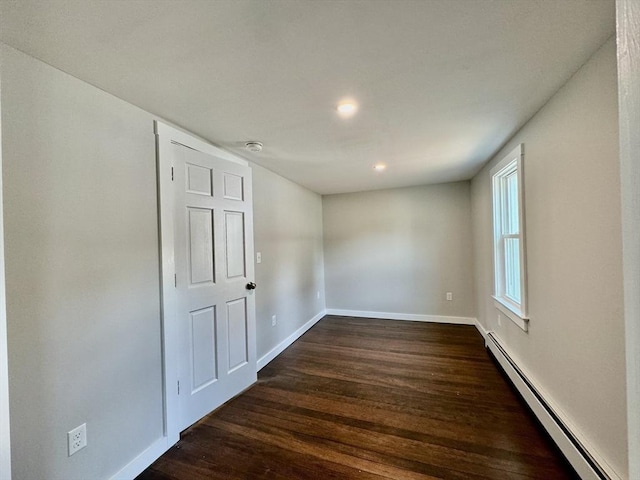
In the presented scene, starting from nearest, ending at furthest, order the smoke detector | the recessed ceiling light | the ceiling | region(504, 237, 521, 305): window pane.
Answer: the ceiling, the recessed ceiling light, the smoke detector, region(504, 237, 521, 305): window pane

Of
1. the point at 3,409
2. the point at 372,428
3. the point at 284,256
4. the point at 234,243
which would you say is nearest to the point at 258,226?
the point at 234,243

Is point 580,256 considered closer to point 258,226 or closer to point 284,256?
point 258,226

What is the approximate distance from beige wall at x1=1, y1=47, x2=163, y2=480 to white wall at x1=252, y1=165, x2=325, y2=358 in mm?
1236

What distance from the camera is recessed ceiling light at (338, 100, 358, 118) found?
1599mm

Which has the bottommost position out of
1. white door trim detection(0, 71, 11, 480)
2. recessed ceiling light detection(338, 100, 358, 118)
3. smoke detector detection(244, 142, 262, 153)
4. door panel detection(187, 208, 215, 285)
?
white door trim detection(0, 71, 11, 480)

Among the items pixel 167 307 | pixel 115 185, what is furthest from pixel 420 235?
pixel 115 185

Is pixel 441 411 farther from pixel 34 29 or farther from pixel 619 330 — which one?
pixel 34 29

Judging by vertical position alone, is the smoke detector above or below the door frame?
above

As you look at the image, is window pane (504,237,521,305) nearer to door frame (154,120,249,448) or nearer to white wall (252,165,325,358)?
white wall (252,165,325,358)

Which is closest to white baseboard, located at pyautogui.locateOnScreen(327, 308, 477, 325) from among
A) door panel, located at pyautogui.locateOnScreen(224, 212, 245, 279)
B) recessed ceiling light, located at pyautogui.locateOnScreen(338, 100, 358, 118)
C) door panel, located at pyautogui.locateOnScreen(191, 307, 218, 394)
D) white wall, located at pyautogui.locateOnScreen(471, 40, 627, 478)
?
white wall, located at pyautogui.locateOnScreen(471, 40, 627, 478)

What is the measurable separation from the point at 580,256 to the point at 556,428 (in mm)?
1039

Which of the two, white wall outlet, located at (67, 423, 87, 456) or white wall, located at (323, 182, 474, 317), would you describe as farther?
white wall, located at (323, 182, 474, 317)

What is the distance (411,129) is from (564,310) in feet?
4.93

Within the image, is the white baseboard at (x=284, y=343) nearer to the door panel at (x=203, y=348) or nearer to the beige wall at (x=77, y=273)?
the door panel at (x=203, y=348)
